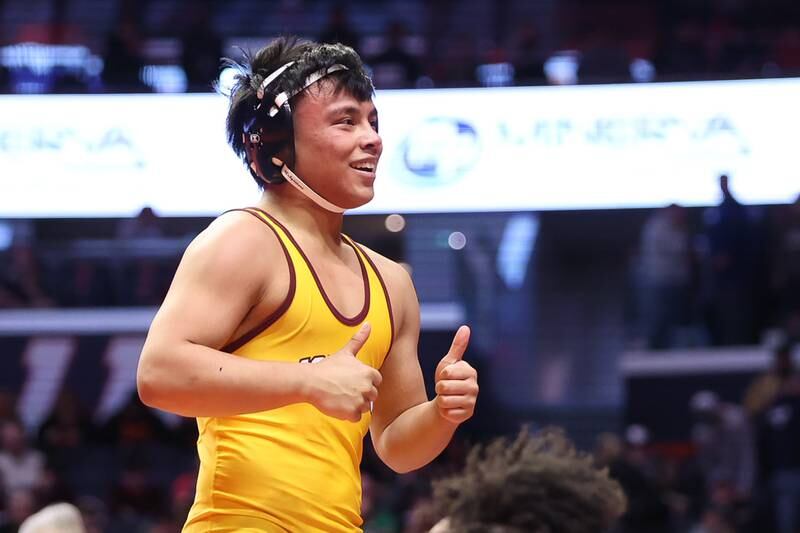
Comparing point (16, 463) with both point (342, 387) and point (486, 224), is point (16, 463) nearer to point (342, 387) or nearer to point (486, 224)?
point (486, 224)

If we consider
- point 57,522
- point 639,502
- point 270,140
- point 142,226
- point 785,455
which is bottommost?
point 57,522

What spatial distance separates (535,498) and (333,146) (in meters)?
1.00

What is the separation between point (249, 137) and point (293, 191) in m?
0.17

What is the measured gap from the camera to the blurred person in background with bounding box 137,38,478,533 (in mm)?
2691

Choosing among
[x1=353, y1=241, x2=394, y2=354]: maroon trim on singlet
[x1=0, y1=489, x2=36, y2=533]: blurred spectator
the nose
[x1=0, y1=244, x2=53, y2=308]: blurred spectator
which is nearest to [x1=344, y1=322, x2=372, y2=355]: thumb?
[x1=353, y1=241, x2=394, y2=354]: maroon trim on singlet

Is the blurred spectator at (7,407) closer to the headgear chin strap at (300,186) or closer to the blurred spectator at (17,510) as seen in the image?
the blurred spectator at (17,510)

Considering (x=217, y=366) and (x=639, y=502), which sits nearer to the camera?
(x=217, y=366)

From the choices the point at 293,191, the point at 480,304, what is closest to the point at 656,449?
the point at 480,304

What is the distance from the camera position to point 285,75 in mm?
3109

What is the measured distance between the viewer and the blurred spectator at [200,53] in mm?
11564

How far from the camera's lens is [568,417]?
13430mm

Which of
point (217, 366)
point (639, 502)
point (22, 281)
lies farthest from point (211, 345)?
point (22, 281)

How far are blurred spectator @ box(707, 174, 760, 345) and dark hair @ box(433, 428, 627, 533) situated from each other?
8.32m

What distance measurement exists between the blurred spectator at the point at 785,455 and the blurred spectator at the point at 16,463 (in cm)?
609
